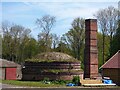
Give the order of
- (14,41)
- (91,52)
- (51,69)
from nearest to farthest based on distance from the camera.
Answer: (91,52)
(51,69)
(14,41)

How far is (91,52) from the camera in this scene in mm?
38844

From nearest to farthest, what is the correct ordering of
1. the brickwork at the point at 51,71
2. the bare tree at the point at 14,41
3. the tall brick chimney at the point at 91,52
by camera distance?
the tall brick chimney at the point at 91,52 < the brickwork at the point at 51,71 < the bare tree at the point at 14,41

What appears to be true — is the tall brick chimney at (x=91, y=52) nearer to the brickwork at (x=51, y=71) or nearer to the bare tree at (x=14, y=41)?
the brickwork at (x=51, y=71)

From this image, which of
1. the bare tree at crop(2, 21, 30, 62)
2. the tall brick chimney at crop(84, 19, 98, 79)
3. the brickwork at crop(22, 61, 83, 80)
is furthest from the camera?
the bare tree at crop(2, 21, 30, 62)

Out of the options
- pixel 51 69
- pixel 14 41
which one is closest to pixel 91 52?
pixel 51 69

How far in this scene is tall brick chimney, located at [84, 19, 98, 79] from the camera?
38531 millimetres

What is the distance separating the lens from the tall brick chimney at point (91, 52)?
126ft

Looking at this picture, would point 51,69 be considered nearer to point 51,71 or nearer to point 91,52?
point 51,71

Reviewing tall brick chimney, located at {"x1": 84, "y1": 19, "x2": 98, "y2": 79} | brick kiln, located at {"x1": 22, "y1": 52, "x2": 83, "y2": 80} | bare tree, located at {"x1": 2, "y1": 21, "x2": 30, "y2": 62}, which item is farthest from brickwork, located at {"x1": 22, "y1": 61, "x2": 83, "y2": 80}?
bare tree, located at {"x1": 2, "y1": 21, "x2": 30, "y2": 62}

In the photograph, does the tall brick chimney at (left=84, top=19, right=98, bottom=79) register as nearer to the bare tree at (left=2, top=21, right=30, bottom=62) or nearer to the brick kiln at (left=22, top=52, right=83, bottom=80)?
the brick kiln at (left=22, top=52, right=83, bottom=80)

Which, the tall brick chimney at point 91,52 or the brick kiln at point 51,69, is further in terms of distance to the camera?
the brick kiln at point 51,69

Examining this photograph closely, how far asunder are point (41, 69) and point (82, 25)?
2635 centimetres

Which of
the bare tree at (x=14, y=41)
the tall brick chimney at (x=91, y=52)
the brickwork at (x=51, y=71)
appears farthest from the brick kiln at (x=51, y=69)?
the bare tree at (x=14, y=41)

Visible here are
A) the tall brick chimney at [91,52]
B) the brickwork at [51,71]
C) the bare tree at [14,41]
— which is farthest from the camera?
the bare tree at [14,41]
